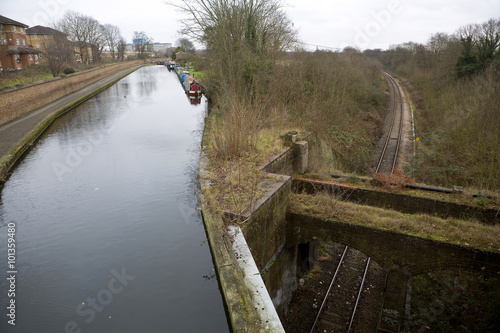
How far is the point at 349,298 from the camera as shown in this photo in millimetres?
8750

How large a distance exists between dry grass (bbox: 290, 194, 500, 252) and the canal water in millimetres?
2856

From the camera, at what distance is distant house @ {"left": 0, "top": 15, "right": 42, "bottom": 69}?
32.9m

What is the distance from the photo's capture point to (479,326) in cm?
711

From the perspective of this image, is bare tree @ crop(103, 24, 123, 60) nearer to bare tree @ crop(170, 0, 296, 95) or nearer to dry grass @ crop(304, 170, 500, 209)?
bare tree @ crop(170, 0, 296, 95)

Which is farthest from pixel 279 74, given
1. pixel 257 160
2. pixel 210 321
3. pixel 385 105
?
pixel 385 105

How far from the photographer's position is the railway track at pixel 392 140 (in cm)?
1597

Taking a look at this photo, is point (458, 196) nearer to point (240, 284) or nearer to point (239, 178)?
point (239, 178)

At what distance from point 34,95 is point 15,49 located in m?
23.0

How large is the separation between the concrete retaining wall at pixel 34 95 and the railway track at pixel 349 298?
51.5 ft

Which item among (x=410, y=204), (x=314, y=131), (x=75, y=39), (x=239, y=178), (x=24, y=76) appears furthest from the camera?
(x=75, y=39)

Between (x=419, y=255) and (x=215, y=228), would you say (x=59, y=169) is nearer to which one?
(x=215, y=228)

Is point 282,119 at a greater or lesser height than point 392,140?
greater

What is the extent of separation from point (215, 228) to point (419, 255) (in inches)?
163

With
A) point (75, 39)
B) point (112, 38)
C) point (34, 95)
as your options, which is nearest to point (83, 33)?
point (75, 39)
